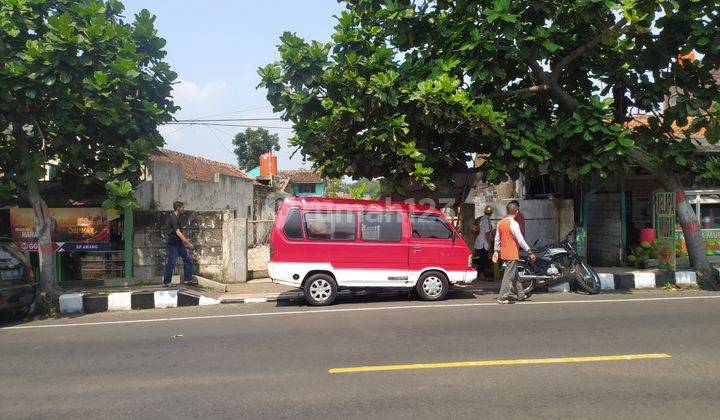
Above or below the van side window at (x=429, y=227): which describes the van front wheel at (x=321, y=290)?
below

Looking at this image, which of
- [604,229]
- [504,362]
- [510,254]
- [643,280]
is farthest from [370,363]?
[604,229]

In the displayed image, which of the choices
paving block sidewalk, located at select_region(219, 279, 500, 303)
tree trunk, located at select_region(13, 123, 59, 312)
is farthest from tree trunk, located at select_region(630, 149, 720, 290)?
tree trunk, located at select_region(13, 123, 59, 312)

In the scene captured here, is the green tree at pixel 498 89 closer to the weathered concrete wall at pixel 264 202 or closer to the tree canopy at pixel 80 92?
the tree canopy at pixel 80 92

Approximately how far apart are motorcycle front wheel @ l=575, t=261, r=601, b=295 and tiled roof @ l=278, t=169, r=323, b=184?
3737 cm

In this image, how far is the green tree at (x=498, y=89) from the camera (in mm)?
9648

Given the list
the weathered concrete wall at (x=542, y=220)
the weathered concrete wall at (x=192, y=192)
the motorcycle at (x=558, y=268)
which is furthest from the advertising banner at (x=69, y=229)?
the weathered concrete wall at (x=542, y=220)

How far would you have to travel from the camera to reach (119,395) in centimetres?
486

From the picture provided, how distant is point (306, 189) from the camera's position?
4878 centimetres

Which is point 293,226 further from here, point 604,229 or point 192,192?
point 192,192

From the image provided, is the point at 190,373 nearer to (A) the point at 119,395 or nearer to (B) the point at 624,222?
(A) the point at 119,395

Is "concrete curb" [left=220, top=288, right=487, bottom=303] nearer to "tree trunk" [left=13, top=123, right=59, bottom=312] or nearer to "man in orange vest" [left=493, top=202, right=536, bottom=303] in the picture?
"man in orange vest" [left=493, top=202, right=536, bottom=303]

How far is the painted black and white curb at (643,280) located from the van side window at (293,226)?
643 centimetres

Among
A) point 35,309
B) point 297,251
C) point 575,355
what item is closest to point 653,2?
point 575,355

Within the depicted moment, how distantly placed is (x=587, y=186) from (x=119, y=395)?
40.5ft
